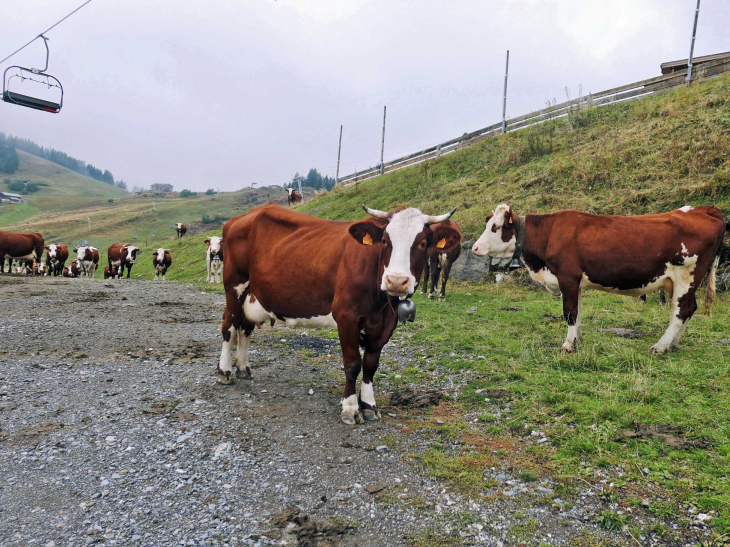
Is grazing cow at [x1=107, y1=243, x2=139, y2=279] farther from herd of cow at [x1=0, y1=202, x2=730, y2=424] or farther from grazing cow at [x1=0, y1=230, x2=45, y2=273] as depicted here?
herd of cow at [x1=0, y1=202, x2=730, y2=424]

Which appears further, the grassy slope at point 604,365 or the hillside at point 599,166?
the hillside at point 599,166

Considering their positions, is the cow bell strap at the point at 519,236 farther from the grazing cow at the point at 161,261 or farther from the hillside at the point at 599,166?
the grazing cow at the point at 161,261

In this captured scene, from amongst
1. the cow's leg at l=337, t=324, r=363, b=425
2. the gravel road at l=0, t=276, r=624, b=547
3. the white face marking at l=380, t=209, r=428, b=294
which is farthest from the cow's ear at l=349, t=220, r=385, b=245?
the gravel road at l=0, t=276, r=624, b=547

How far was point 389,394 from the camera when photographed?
560 cm

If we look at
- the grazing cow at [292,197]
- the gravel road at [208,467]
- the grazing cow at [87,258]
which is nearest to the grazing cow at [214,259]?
the grazing cow at [87,258]

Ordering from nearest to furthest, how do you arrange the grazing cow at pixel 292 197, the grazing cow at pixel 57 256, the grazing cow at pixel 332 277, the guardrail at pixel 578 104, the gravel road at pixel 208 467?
the gravel road at pixel 208 467
the grazing cow at pixel 332 277
the guardrail at pixel 578 104
the grazing cow at pixel 57 256
the grazing cow at pixel 292 197

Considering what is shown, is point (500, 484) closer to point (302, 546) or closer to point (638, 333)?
point (302, 546)

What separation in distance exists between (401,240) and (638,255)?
4.40 metres

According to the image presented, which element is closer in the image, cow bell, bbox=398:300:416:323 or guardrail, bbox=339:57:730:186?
cow bell, bbox=398:300:416:323

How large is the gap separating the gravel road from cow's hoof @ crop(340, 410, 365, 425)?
9 cm

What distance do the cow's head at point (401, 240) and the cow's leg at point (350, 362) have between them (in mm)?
686

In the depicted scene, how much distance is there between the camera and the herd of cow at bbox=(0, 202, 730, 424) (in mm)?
4699

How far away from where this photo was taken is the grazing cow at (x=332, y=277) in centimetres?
452

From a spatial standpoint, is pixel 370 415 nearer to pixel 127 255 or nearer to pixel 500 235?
pixel 500 235
